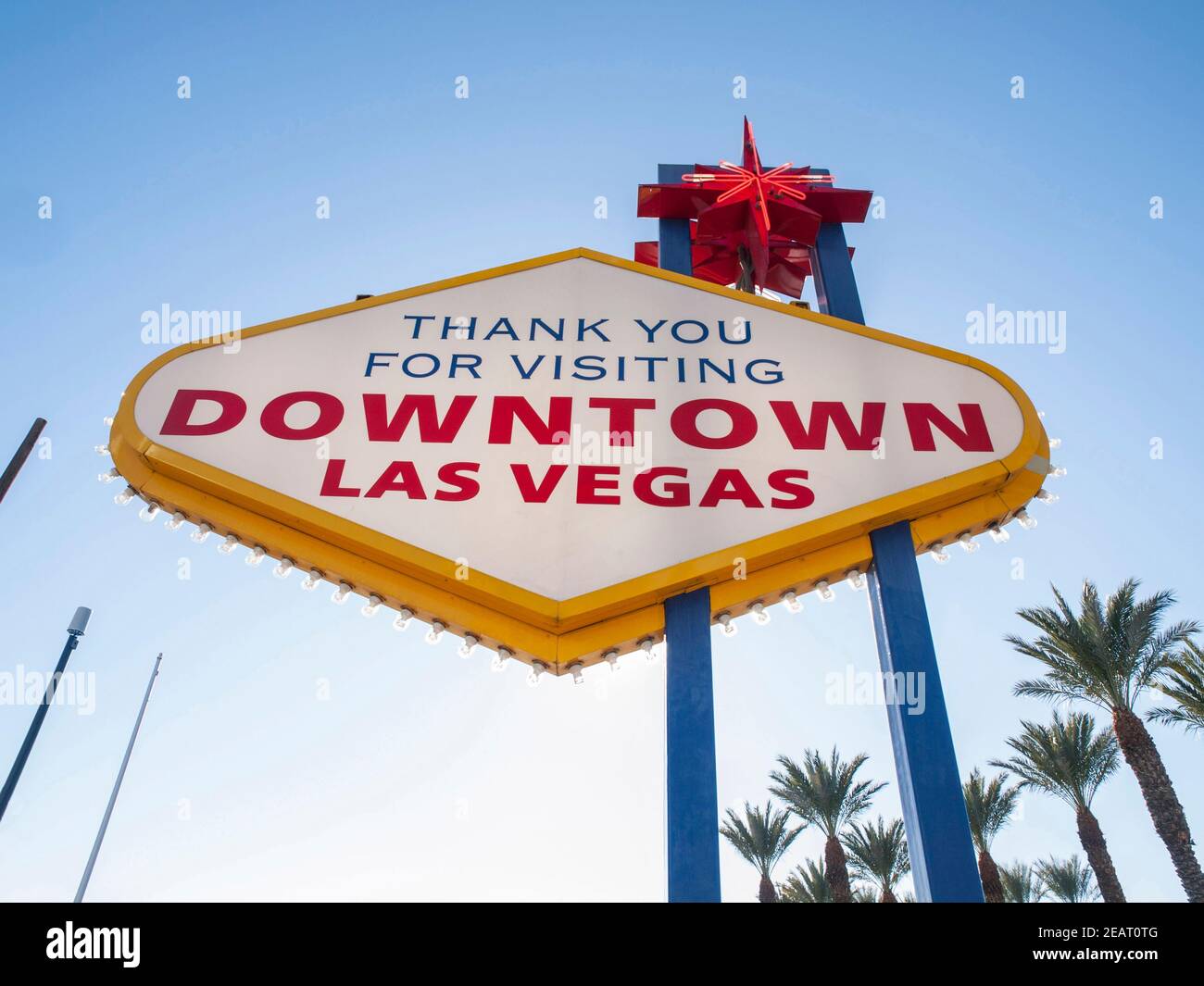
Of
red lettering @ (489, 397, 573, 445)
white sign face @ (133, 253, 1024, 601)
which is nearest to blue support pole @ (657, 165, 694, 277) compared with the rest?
white sign face @ (133, 253, 1024, 601)

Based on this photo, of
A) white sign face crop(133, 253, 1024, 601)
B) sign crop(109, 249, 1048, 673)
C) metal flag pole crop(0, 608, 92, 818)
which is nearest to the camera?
sign crop(109, 249, 1048, 673)

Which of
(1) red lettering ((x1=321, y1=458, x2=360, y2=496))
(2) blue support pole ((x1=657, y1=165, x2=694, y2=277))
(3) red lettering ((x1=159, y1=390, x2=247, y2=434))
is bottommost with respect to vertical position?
(1) red lettering ((x1=321, y1=458, x2=360, y2=496))

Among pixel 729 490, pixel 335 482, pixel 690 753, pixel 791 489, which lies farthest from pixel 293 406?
pixel 690 753

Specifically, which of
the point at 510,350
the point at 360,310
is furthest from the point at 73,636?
the point at 510,350

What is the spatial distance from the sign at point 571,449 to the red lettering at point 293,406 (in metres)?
0.02

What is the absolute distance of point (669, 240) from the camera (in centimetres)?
779

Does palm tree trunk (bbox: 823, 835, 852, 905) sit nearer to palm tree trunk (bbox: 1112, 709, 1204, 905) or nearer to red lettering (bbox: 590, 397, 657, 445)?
palm tree trunk (bbox: 1112, 709, 1204, 905)

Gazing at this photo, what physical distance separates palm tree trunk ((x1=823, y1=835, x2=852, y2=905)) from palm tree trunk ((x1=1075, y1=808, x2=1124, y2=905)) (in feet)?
16.1

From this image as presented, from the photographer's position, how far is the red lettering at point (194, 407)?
5770 millimetres

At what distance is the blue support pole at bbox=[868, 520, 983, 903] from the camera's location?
4.39 meters
